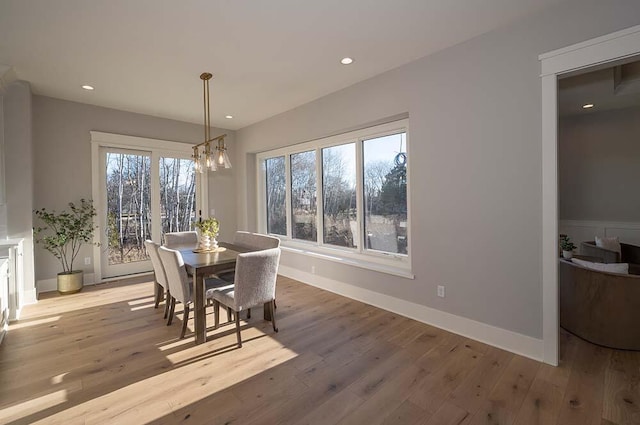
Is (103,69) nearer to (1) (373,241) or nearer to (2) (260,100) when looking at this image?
(2) (260,100)

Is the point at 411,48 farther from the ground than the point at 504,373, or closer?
farther from the ground

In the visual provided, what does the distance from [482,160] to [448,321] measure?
1612mm

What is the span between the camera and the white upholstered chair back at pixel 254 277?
2.54 m

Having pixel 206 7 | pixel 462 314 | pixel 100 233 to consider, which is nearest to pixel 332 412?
pixel 462 314

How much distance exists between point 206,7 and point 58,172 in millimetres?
3765

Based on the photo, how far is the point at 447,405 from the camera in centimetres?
184

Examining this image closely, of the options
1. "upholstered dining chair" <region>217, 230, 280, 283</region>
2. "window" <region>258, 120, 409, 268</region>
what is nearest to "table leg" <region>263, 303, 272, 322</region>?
"upholstered dining chair" <region>217, 230, 280, 283</region>

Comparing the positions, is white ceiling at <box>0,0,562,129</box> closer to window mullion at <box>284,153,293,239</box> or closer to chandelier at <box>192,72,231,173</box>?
chandelier at <box>192,72,231,173</box>

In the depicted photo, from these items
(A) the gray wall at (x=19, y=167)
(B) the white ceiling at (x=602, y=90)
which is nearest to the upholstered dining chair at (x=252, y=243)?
(A) the gray wall at (x=19, y=167)

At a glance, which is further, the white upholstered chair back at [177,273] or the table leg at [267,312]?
the table leg at [267,312]

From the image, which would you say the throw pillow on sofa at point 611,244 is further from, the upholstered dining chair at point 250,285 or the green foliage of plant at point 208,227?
the green foliage of plant at point 208,227

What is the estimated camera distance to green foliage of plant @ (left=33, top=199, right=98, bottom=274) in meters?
4.05

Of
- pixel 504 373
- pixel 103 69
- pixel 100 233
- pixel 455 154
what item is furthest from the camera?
pixel 100 233

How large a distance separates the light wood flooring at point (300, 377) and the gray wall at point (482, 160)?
0.48 meters
